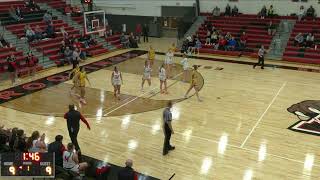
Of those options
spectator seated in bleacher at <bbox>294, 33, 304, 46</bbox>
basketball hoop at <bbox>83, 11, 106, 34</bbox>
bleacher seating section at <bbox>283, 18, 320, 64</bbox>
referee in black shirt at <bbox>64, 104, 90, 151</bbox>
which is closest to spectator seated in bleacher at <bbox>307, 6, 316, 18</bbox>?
bleacher seating section at <bbox>283, 18, 320, 64</bbox>

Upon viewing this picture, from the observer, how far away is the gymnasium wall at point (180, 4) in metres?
27.9

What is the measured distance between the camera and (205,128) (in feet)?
41.5

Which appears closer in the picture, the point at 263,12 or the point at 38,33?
the point at 38,33

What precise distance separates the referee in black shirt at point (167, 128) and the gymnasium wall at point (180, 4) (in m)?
20.8

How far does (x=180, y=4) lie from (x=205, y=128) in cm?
2045

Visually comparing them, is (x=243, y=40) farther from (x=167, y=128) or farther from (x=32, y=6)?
(x=167, y=128)

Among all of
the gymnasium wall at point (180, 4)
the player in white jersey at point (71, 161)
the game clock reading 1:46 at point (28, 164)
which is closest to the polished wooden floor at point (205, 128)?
the player in white jersey at point (71, 161)

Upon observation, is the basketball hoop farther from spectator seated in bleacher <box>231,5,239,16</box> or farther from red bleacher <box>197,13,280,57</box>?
spectator seated in bleacher <box>231,5,239,16</box>

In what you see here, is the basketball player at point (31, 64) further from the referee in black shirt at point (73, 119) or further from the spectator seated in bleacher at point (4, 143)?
the spectator seated in bleacher at point (4, 143)

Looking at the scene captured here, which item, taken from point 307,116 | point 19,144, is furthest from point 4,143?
point 307,116

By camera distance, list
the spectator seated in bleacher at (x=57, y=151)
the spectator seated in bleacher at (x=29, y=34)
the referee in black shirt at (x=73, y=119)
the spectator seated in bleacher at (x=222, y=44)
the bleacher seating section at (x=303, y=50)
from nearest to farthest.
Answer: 1. the spectator seated in bleacher at (x=57, y=151)
2. the referee in black shirt at (x=73, y=119)
3. the spectator seated in bleacher at (x=29, y=34)
4. the bleacher seating section at (x=303, y=50)
5. the spectator seated in bleacher at (x=222, y=44)

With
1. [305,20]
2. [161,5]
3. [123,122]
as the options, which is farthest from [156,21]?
[123,122]

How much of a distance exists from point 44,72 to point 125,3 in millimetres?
15059

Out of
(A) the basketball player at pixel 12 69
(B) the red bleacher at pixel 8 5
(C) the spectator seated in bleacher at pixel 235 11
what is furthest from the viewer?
(C) the spectator seated in bleacher at pixel 235 11
